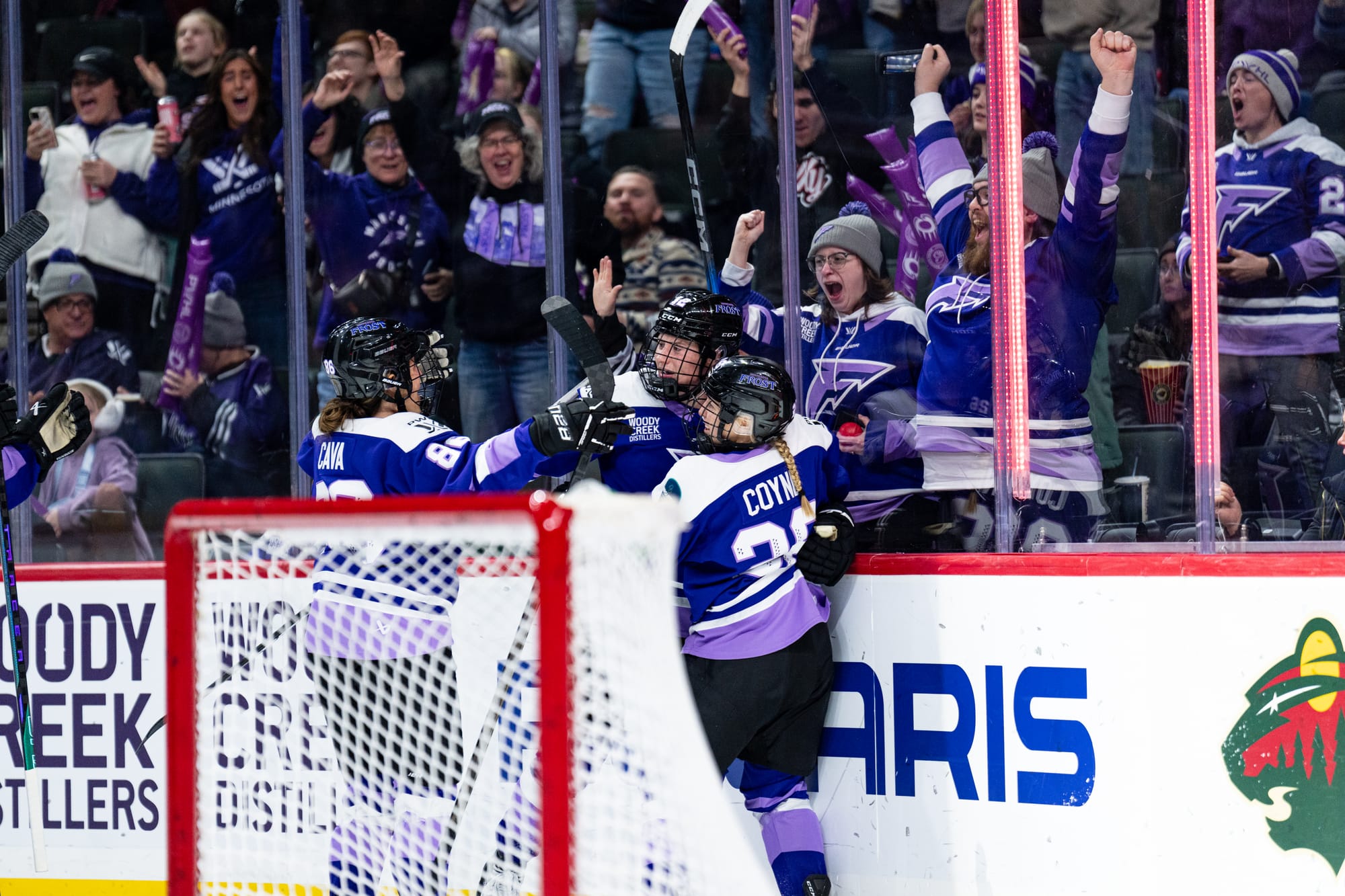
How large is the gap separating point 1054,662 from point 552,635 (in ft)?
4.92

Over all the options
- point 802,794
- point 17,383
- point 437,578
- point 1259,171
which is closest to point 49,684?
point 17,383

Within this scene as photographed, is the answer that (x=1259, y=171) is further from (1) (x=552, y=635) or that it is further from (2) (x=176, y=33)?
(2) (x=176, y=33)

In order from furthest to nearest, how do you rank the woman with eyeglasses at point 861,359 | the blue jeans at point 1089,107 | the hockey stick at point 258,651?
the woman with eyeglasses at point 861,359, the blue jeans at point 1089,107, the hockey stick at point 258,651

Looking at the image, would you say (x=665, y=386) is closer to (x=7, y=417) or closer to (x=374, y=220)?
(x=374, y=220)

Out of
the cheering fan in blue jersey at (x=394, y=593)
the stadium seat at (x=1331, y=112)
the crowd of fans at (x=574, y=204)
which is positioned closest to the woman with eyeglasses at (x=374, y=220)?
the crowd of fans at (x=574, y=204)

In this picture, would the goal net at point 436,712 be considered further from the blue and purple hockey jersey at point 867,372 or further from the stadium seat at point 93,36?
the stadium seat at point 93,36

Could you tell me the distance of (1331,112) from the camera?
3.13 m

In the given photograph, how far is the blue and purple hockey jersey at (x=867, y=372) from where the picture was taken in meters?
3.70

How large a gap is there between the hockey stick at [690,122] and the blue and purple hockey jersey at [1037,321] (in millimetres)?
628

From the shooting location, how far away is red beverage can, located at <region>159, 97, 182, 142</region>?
4.44 metres

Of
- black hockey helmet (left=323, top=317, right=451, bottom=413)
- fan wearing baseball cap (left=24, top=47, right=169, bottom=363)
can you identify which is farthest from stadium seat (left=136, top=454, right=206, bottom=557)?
black hockey helmet (left=323, top=317, right=451, bottom=413)

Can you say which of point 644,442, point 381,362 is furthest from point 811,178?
point 381,362

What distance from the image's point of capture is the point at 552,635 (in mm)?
2094

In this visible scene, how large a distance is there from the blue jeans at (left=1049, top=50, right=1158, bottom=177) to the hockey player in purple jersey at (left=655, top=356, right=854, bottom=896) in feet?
2.90
